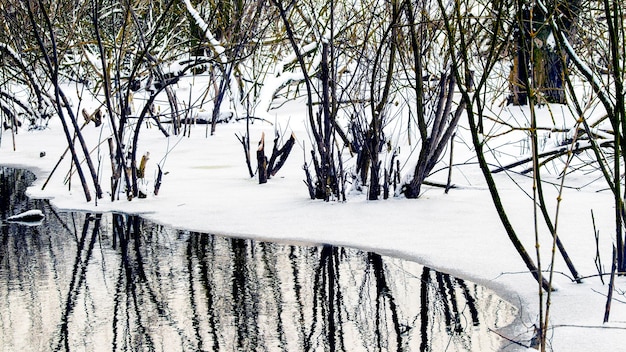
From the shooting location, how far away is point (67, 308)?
4.02m

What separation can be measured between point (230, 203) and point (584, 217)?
2.67 m

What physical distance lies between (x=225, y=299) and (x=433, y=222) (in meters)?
2.06

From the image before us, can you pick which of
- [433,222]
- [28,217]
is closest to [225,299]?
[433,222]

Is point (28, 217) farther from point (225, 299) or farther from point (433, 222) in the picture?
point (433, 222)

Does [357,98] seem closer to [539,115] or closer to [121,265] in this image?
[121,265]

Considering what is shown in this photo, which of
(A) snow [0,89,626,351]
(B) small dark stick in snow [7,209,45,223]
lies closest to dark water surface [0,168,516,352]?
(A) snow [0,89,626,351]

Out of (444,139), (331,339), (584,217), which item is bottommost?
(331,339)

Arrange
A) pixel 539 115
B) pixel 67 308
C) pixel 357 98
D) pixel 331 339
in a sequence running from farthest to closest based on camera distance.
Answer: pixel 539 115
pixel 357 98
pixel 67 308
pixel 331 339

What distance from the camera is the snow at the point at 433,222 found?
3.77m

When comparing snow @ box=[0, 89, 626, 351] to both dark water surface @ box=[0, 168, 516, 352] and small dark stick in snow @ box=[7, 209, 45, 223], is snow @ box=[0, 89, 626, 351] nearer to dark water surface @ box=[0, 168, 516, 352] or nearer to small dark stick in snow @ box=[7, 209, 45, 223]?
dark water surface @ box=[0, 168, 516, 352]

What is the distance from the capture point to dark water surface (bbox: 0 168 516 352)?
3518 millimetres

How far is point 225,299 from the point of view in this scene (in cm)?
412

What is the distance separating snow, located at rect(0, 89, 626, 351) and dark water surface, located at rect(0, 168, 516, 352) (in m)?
0.20

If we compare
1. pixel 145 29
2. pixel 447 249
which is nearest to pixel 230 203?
pixel 447 249
